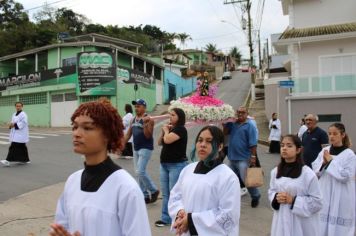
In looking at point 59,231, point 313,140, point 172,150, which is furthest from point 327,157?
point 59,231

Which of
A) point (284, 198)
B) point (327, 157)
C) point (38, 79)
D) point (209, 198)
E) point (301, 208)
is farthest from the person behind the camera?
point (38, 79)

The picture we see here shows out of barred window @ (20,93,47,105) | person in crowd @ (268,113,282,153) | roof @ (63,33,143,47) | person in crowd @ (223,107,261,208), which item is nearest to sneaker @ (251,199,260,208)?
person in crowd @ (223,107,261,208)

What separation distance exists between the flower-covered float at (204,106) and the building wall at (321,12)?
63.5ft

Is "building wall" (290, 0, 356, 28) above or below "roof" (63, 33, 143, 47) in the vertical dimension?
below

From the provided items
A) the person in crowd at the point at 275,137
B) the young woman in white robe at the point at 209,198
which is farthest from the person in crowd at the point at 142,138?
the person in crowd at the point at 275,137

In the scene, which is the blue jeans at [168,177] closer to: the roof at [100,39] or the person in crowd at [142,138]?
the person in crowd at [142,138]

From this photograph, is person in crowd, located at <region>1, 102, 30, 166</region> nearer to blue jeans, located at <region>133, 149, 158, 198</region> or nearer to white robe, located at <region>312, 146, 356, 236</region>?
blue jeans, located at <region>133, 149, 158, 198</region>

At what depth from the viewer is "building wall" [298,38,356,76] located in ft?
78.3

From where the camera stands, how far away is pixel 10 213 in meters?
7.60

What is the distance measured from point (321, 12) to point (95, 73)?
1510cm

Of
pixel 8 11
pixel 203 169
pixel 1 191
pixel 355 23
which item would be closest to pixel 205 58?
pixel 8 11

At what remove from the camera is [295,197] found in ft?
15.3

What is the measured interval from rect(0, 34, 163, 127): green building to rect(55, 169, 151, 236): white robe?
28.9 meters

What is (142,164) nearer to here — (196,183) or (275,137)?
(196,183)
